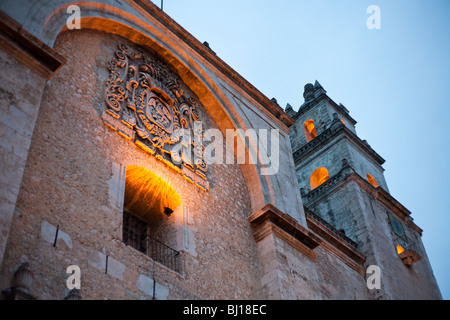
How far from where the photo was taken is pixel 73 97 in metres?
9.57

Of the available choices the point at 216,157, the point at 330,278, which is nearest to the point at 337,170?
the point at 330,278

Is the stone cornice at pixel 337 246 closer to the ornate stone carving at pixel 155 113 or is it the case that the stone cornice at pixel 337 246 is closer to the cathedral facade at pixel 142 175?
the cathedral facade at pixel 142 175

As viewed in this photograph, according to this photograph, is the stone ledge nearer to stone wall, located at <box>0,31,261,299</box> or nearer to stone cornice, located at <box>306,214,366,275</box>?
stone wall, located at <box>0,31,261,299</box>

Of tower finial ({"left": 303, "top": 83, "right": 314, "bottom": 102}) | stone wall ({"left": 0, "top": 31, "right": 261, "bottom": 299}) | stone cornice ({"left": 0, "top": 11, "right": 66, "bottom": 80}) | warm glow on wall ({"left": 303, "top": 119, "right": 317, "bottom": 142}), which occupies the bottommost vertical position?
stone wall ({"left": 0, "top": 31, "right": 261, "bottom": 299})

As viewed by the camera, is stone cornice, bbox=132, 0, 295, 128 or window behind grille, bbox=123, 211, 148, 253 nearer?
window behind grille, bbox=123, 211, 148, 253

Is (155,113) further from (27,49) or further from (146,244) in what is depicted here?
(27,49)

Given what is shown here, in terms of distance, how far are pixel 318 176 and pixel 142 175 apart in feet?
47.0

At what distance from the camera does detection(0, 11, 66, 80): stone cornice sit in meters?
8.16

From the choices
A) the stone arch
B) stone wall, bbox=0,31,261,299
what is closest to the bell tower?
the stone arch

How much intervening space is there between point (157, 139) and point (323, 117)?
16.2 metres

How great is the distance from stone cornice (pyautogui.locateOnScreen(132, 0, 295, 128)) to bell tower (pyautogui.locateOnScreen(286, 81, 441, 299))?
341 centimetres

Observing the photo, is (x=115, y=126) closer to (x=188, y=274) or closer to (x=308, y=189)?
(x=188, y=274)

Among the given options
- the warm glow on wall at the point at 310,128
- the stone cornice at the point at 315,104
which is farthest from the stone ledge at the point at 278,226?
the stone cornice at the point at 315,104

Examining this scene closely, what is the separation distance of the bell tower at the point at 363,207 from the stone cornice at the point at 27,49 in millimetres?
9763
